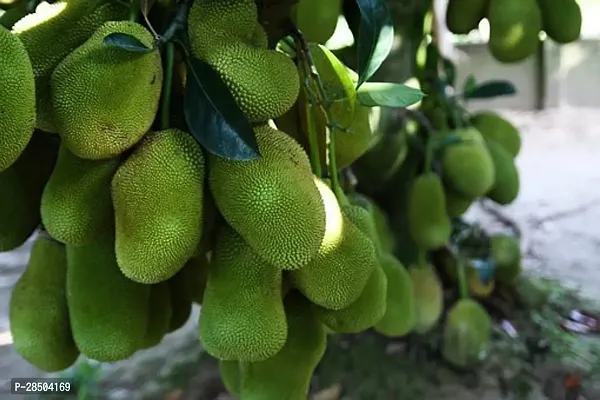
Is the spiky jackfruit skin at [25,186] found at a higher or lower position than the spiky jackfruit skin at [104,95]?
lower

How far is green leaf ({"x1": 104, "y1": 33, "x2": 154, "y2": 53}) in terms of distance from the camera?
1.32 feet

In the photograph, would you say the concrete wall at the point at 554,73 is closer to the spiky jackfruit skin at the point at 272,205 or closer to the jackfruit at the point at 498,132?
the jackfruit at the point at 498,132

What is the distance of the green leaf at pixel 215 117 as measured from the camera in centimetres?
42

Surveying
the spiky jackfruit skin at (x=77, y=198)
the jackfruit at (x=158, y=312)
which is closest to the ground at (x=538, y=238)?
the jackfruit at (x=158, y=312)

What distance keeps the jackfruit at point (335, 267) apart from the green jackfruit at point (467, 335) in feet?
2.84

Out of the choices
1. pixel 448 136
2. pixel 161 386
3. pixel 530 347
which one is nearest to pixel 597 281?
pixel 530 347

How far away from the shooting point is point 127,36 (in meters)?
0.41

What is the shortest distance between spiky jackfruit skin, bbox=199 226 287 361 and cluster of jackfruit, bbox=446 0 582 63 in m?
0.59

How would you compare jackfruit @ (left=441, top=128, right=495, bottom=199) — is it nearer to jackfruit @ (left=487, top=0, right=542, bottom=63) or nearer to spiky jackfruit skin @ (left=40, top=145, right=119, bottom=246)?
jackfruit @ (left=487, top=0, right=542, bottom=63)

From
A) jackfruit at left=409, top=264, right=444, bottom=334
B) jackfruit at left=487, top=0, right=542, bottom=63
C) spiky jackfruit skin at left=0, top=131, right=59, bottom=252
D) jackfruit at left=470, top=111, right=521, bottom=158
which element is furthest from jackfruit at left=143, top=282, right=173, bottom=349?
jackfruit at left=470, top=111, right=521, bottom=158

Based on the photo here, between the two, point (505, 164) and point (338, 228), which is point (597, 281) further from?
point (338, 228)

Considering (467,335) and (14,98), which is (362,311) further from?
(467,335)

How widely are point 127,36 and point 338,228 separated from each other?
18 cm

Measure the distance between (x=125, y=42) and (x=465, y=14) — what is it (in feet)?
2.19
